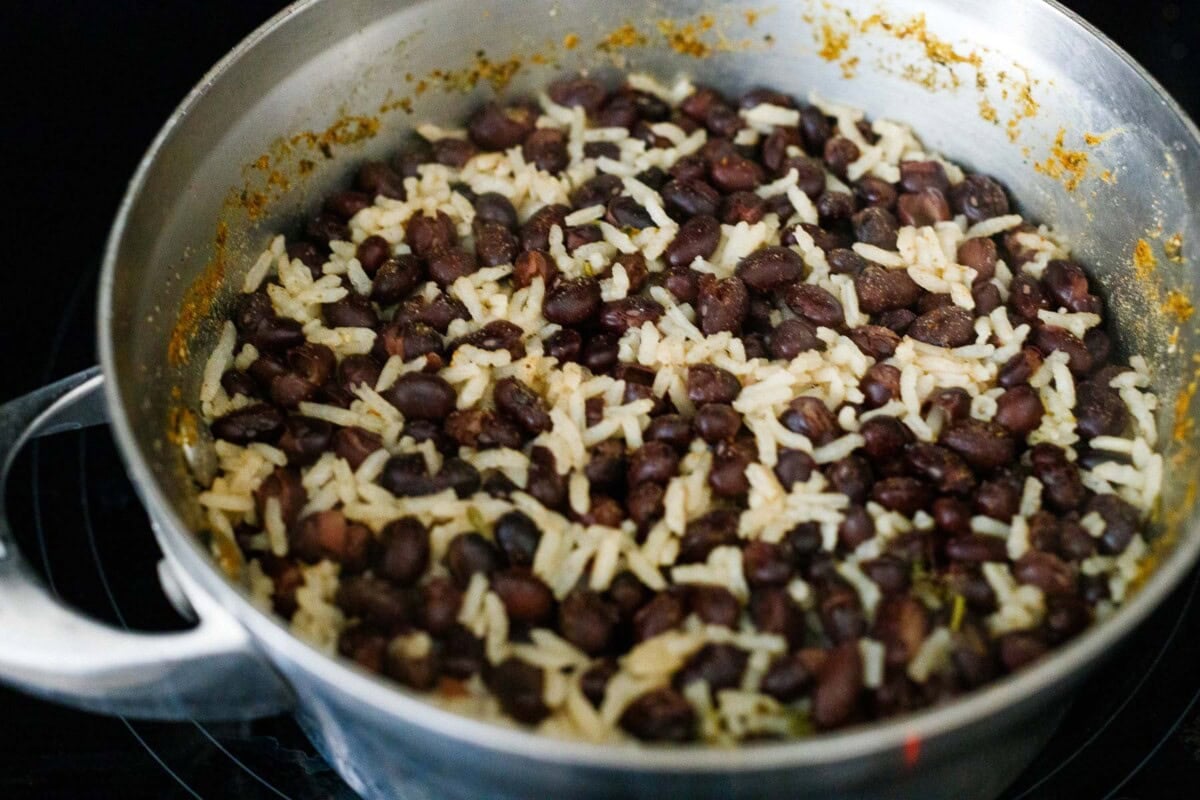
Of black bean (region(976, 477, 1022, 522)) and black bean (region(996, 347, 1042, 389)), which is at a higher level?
→ black bean (region(996, 347, 1042, 389))

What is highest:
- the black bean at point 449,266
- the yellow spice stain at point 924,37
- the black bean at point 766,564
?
the yellow spice stain at point 924,37

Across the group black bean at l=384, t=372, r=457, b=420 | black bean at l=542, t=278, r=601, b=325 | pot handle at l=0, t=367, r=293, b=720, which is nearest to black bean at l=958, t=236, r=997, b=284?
black bean at l=542, t=278, r=601, b=325

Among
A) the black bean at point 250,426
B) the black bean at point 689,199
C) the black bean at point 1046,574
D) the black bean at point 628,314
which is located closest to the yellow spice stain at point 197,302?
the black bean at point 250,426

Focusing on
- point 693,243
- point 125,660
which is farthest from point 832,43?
point 125,660

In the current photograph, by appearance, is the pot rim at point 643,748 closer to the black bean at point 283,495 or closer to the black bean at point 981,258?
the black bean at point 283,495

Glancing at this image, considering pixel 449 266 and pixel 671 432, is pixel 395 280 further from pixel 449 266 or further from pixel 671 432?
pixel 671 432

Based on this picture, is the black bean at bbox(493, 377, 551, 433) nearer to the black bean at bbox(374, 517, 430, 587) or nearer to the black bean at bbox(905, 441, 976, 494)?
the black bean at bbox(374, 517, 430, 587)
